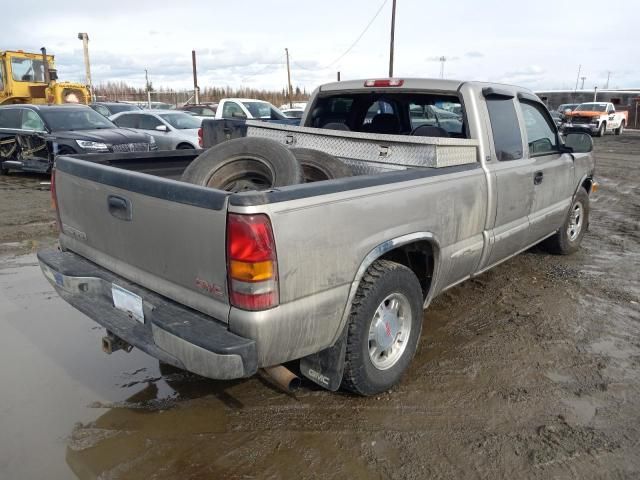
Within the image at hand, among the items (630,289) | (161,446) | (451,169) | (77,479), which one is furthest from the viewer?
(630,289)

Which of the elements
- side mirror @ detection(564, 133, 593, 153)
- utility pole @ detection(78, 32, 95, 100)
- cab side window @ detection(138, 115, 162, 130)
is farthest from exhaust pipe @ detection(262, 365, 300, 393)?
utility pole @ detection(78, 32, 95, 100)

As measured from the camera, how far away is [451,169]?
3531mm

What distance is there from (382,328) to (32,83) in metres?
18.8

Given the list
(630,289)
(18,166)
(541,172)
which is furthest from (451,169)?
(18,166)

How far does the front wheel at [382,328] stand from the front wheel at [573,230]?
3211 mm

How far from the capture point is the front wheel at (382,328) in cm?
292

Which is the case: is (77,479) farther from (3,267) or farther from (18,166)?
(18,166)

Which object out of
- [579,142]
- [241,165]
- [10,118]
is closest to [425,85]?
[241,165]

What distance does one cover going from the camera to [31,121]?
11172 millimetres

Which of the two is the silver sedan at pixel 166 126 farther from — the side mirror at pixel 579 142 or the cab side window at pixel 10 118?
the side mirror at pixel 579 142

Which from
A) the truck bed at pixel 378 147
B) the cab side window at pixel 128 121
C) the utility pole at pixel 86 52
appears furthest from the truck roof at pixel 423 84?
the utility pole at pixel 86 52

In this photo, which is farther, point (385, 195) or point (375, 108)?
point (375, 108)

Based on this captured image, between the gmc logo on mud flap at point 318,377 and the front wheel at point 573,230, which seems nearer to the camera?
the gmc logo on mud flap at point 318,377

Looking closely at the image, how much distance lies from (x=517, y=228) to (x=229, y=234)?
2.94m
